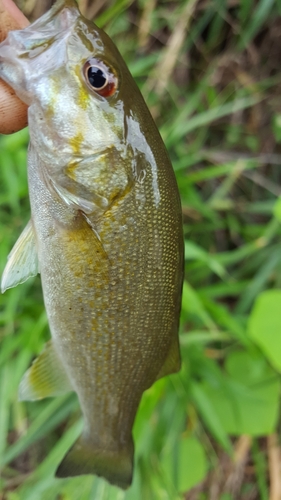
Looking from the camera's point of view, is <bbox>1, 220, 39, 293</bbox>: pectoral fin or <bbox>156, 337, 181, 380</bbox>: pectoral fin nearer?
<bbox>1, 220, 39, 293</bbox>: pectoral fin

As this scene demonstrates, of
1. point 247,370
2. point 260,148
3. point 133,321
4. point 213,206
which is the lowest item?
point 247,370

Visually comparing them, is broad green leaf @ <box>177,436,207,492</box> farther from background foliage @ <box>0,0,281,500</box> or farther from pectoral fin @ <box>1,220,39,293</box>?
pectoral fin @ <box>1,220,39,293</box>

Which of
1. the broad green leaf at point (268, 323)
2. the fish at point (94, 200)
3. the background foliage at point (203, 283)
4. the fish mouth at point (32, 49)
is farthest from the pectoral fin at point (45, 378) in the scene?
the broad green leaf at point (268, 323)

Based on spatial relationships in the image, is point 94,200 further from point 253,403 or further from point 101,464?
point 253,403

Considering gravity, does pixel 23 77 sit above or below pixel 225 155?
above

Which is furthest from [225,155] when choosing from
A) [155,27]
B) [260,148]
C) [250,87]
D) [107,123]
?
[107,123]

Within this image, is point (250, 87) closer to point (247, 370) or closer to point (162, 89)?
point (162, 89)

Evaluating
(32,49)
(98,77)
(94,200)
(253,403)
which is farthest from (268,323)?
(32,49)

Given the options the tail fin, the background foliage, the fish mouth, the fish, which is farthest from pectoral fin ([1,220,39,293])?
the background foliage
